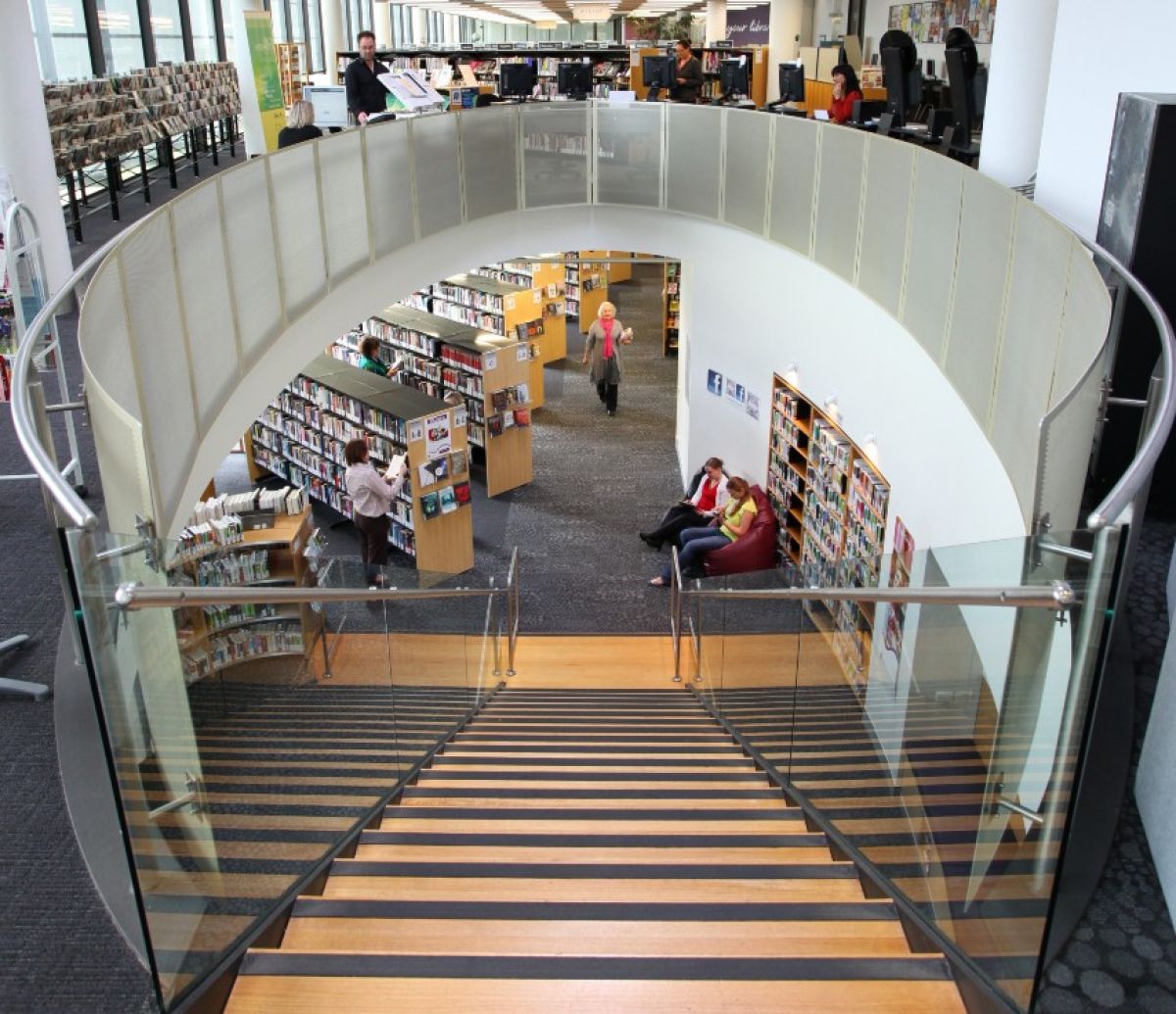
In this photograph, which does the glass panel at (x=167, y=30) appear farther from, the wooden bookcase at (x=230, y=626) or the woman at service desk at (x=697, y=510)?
the wooden bookcase at (x=230, y=626)

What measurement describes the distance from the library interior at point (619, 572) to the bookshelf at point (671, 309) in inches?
156

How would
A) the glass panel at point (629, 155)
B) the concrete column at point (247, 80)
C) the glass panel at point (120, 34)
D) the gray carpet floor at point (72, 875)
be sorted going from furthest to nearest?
the glass panel at point (120, 34), the concrete column at point (247, 80), the glass panel at point (629, 155), the gray carpet floor at point (72, 875)

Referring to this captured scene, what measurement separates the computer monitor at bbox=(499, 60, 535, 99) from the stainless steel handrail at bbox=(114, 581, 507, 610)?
11.9m

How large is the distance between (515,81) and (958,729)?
14.0 metres

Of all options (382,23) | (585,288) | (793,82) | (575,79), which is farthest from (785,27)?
(382,23)

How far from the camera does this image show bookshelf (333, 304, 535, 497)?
12.4 metres

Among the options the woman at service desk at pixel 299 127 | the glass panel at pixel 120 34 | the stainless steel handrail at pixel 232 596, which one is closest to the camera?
the stainless steel handrail at pixel 232 596

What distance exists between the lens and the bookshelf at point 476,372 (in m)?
12.4

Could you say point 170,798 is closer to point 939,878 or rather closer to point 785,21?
point 939,878

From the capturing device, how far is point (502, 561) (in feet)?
36.8

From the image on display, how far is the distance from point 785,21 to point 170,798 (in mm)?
22893

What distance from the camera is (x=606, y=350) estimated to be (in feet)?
47.3

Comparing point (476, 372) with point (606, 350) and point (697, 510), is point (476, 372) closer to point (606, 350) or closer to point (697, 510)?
point (606, 350)

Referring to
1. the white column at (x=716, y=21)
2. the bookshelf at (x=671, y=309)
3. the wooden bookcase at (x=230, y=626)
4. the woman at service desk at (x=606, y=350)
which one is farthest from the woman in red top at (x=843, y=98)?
the white column at (x=716, y=21)
